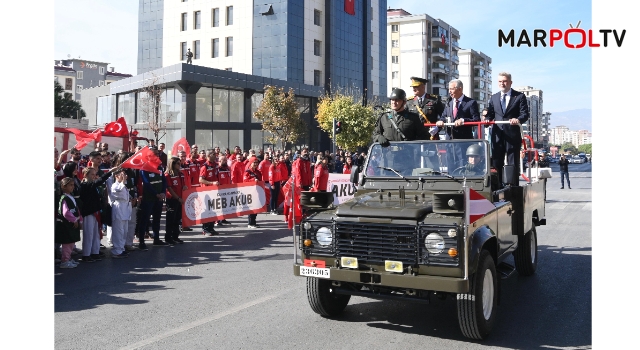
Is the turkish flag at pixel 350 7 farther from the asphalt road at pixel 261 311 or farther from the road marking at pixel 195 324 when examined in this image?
the road marking at pixel 195 324

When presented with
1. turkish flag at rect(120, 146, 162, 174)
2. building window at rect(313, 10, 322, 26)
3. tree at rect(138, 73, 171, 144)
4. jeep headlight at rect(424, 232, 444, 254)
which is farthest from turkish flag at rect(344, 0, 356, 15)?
jeep headlight at rect(424, 232, 444, 254)

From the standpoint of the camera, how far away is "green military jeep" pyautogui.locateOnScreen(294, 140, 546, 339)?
5.04 meters

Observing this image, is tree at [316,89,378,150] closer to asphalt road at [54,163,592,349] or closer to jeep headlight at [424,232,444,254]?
asphalt road at [54,163,592,349]

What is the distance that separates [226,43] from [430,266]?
47.6 metres

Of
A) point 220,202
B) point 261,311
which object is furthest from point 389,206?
point 220,202

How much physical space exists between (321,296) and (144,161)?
600cm

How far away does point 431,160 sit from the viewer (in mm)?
6652

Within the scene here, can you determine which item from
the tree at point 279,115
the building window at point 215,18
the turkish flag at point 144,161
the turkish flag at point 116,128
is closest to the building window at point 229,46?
the building window at point 215,18

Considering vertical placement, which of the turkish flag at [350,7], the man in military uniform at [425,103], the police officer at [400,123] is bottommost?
the police officer at [400,123]

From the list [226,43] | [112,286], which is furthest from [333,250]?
[226,43]

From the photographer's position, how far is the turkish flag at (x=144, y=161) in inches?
409

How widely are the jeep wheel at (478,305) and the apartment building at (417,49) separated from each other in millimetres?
84298

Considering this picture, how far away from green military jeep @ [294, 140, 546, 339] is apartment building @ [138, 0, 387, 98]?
40.5 m
